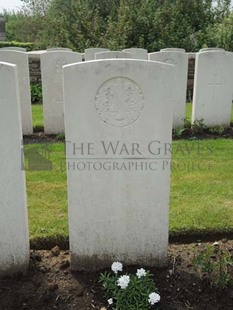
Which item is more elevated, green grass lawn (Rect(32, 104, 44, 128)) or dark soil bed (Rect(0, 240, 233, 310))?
green grass lawn (Rect(32, 104, 44, 128))

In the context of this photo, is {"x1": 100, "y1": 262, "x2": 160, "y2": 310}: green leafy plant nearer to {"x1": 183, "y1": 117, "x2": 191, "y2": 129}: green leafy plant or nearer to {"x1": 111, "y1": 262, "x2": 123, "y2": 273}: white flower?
{"x1": 111, "y1": 262, "x2": 123, "y2": 273}: white flower

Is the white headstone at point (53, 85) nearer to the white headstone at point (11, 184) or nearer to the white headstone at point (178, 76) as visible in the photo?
the white headstone at point (178, 76)

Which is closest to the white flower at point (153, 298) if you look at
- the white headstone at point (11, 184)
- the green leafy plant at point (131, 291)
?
the green leafy plant at point (131, 291)

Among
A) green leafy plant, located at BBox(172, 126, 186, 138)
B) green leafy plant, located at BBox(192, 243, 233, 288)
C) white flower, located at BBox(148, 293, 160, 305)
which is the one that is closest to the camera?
white flower, located at BBox(148, 293, 160, 305)

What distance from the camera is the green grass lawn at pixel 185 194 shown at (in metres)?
3.59

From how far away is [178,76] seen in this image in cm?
705

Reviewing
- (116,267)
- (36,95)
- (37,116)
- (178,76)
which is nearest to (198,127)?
(178,76)

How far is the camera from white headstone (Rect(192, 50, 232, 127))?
6764 millimetres

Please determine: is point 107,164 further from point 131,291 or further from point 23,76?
point 23,76

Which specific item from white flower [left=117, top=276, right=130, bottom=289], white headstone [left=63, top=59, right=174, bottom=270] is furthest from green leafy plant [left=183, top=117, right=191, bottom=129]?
white flower [left=117, top=276, right=130, bottom=289]

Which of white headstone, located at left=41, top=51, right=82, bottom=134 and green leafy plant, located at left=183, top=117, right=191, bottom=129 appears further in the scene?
green leafy plant, located at left=183, top=117, right=191, bottom=129

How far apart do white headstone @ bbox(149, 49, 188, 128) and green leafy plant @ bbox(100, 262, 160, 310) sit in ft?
15.7

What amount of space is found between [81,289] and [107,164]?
89cm

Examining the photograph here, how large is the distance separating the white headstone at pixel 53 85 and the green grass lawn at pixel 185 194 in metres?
1.10
